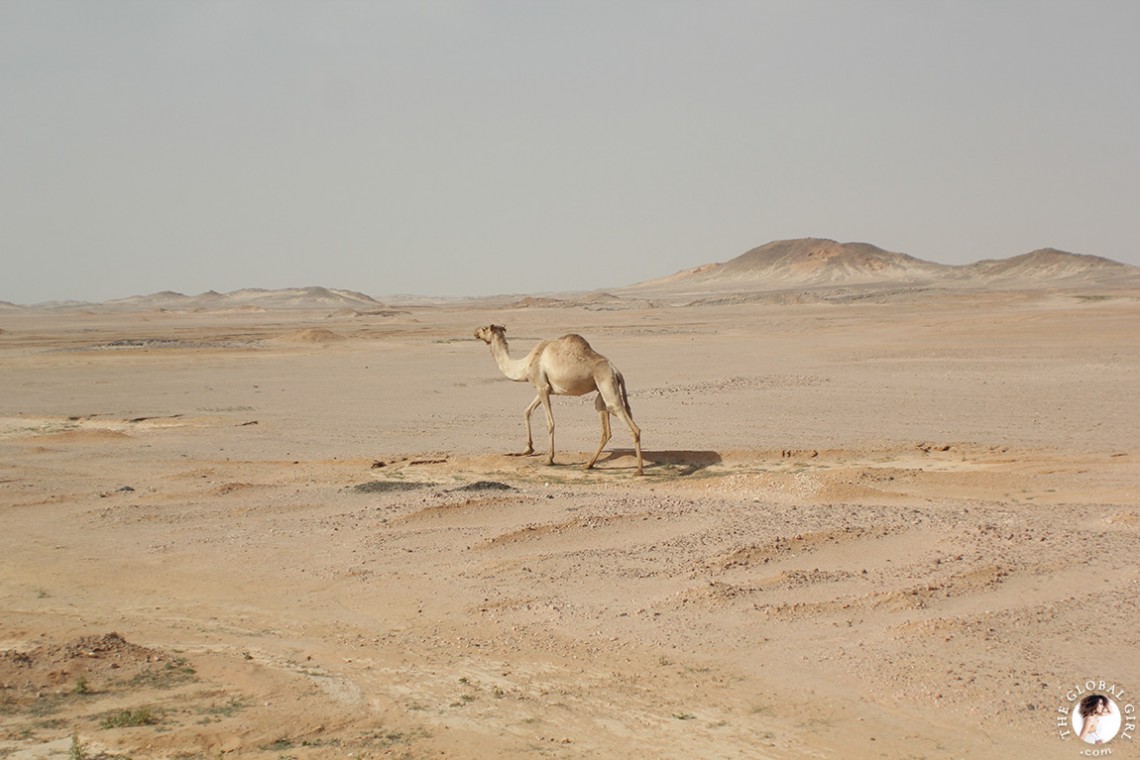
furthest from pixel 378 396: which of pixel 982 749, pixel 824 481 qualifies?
pixel 982 749

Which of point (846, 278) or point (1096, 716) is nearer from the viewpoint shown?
point (1096, 716)

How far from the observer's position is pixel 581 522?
11.5 metres

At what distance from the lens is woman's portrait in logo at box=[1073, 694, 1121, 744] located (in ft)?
20.5

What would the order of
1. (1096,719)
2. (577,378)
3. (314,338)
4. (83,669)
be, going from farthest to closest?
(314,338), (577,378), (83,669), (1096,719)

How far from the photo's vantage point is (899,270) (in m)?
182

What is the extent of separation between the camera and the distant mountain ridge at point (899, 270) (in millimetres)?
157500

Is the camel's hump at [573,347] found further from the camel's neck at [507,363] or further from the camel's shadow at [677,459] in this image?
the camel's shadow at [677,459]

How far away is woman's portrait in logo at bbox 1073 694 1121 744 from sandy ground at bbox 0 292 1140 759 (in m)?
0.18

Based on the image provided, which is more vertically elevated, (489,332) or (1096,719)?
(489,332)

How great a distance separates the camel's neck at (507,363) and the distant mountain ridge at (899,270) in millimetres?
138202

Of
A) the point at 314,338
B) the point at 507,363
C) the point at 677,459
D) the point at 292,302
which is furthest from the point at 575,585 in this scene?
the point at 292,302

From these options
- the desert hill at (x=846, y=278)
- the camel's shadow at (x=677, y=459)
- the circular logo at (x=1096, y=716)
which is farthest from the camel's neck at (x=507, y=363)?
the desert hill at (x=846, y=278)

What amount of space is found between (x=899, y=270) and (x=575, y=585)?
→ 599 feet

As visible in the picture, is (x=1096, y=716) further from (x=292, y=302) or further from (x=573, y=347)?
(x=292, y=302)
